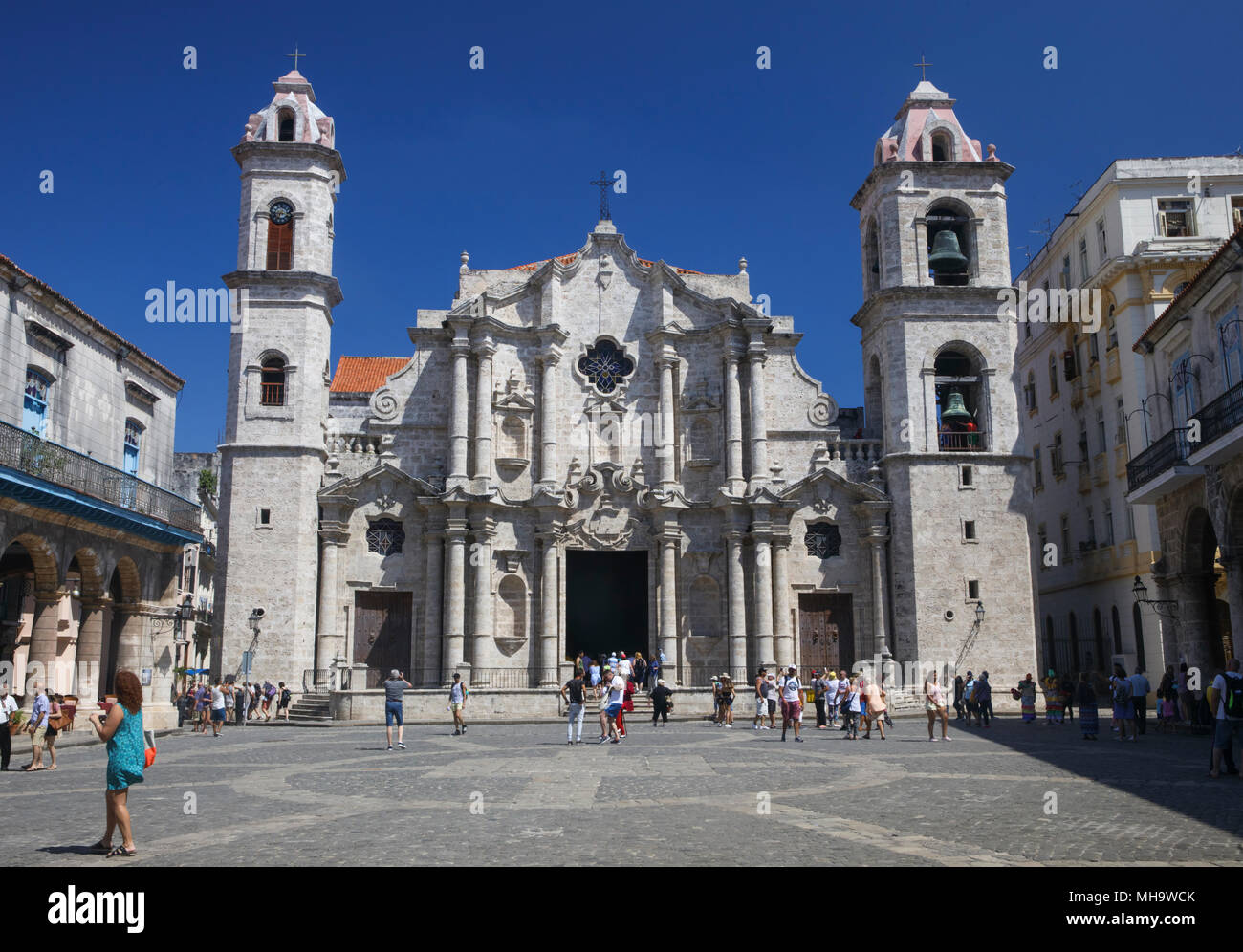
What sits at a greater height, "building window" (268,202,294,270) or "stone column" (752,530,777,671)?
"building window" (268,202,294,270)

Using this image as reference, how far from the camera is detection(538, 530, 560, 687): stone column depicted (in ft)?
112

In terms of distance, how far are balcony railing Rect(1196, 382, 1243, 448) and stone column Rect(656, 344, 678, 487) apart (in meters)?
16.5

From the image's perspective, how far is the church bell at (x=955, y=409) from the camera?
35.0 meters

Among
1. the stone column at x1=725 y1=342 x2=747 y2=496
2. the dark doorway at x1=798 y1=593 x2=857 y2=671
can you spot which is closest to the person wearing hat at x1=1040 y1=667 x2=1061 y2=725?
the dark doorway at x1=798 y1=593 x2=857 y2=671

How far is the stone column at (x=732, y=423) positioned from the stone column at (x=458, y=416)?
8.61m

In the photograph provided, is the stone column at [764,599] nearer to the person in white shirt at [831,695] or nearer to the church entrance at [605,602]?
the church entrance at [605,602]

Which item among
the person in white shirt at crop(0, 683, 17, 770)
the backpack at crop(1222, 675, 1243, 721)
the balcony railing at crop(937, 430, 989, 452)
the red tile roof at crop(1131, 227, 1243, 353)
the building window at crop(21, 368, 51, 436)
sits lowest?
the person in white shirt at crop(0, 683, 17, 770)

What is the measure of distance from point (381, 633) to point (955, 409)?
19624mm

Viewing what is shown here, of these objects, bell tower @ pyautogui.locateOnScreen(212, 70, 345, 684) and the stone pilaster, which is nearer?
bell tower @ pyautogui.locateOnScreen(212, 70, 345, 684)

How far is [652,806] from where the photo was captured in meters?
12.6

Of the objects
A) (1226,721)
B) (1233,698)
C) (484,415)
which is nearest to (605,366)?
(484,415)

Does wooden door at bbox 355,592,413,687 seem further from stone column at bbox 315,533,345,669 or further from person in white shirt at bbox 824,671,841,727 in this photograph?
person in white shirt at bbox 824,671,841,727

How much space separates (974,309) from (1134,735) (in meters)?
17.0

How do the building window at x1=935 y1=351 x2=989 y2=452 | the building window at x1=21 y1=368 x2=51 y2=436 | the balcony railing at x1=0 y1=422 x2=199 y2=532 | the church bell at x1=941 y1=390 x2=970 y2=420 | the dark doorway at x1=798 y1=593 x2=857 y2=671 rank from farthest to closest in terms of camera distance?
1. the dark doorway at x1=798 y1=593 x2=857 y2=671
2. the building window at x1=935 y1=351 x2=989 y2=452
3. the church bell at x1=941 y1=390 x2=970 y2=420
4. the building window at x1=21 y1=368 x2=51 y2=436
5. the balcony railing at x1=0 y1=422 x2=199 y2=532
